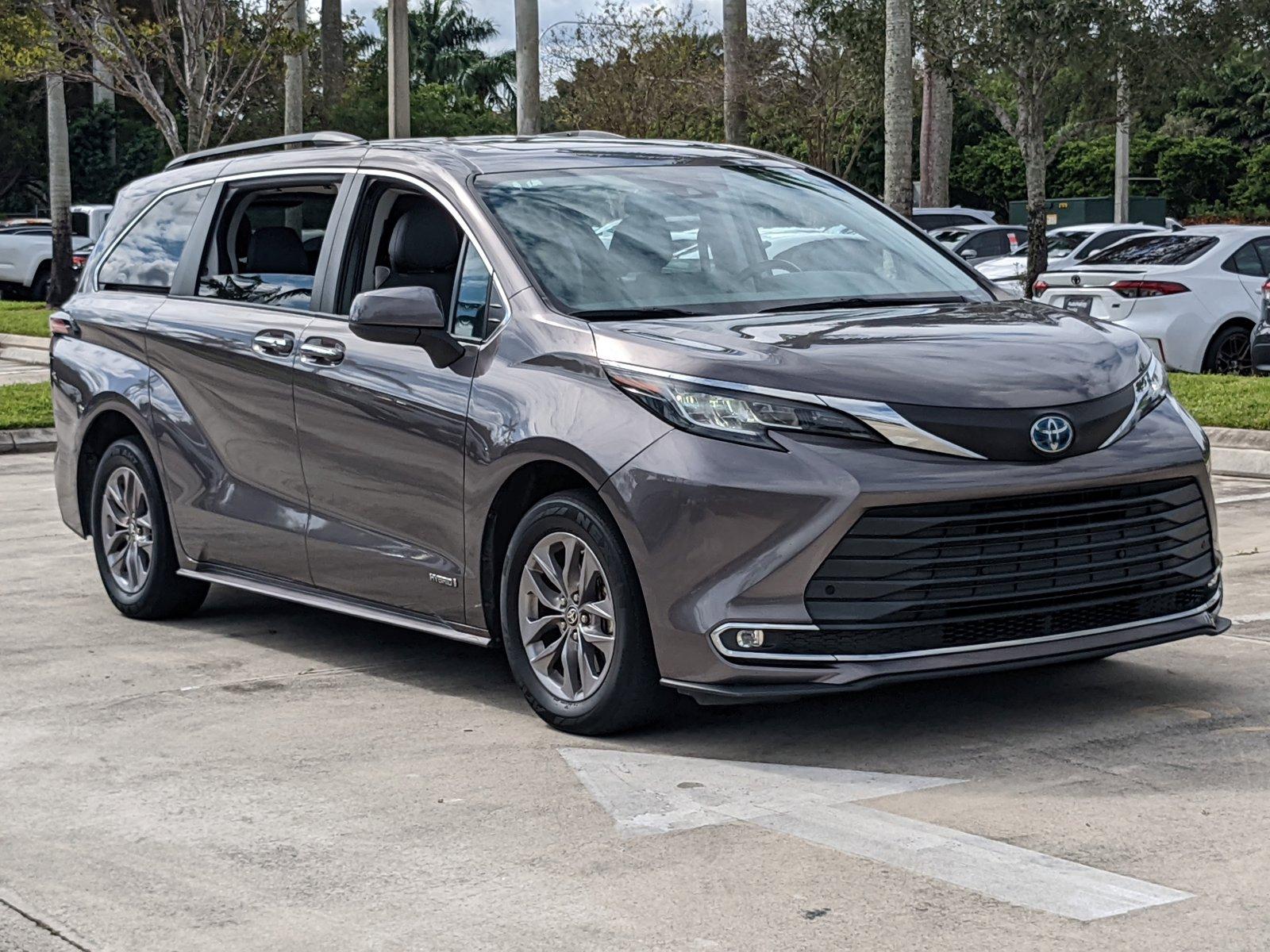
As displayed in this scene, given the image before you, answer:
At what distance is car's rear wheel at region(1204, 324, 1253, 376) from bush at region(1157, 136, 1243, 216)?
147ft

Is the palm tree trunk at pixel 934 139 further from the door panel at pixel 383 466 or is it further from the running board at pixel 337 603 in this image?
the door panel at pixel 383 466

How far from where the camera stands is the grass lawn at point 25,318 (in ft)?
93.1

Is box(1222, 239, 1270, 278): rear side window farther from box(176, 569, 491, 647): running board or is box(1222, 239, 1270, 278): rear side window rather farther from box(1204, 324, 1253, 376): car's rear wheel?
box(176, 569, 491, 647): running board

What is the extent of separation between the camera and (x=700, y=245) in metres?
6.59

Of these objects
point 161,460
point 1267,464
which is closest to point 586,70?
point 1267,464

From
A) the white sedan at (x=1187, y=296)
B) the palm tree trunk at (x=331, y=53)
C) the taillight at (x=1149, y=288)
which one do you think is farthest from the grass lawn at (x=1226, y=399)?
the palm tree trunk at (x=331, y=53)

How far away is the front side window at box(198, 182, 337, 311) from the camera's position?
7.37 meters

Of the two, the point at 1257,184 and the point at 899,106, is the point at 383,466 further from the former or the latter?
the point at 1257,184

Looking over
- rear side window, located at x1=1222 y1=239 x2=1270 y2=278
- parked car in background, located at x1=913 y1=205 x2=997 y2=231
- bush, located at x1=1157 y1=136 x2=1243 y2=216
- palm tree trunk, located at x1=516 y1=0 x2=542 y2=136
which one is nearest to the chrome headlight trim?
rear side window, located at x1=1222 y1=239 x2=1270 y2=278

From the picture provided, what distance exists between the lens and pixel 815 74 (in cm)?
4769

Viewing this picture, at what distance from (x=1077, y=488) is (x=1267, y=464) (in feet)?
25.0

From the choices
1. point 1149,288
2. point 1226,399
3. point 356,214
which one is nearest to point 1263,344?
point 1226,399

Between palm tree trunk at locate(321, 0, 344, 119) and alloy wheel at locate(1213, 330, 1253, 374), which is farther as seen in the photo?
palm tree trunk at locate(321, 0, 344, 119)

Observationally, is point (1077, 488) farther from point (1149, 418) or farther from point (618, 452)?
point (618, 452)
